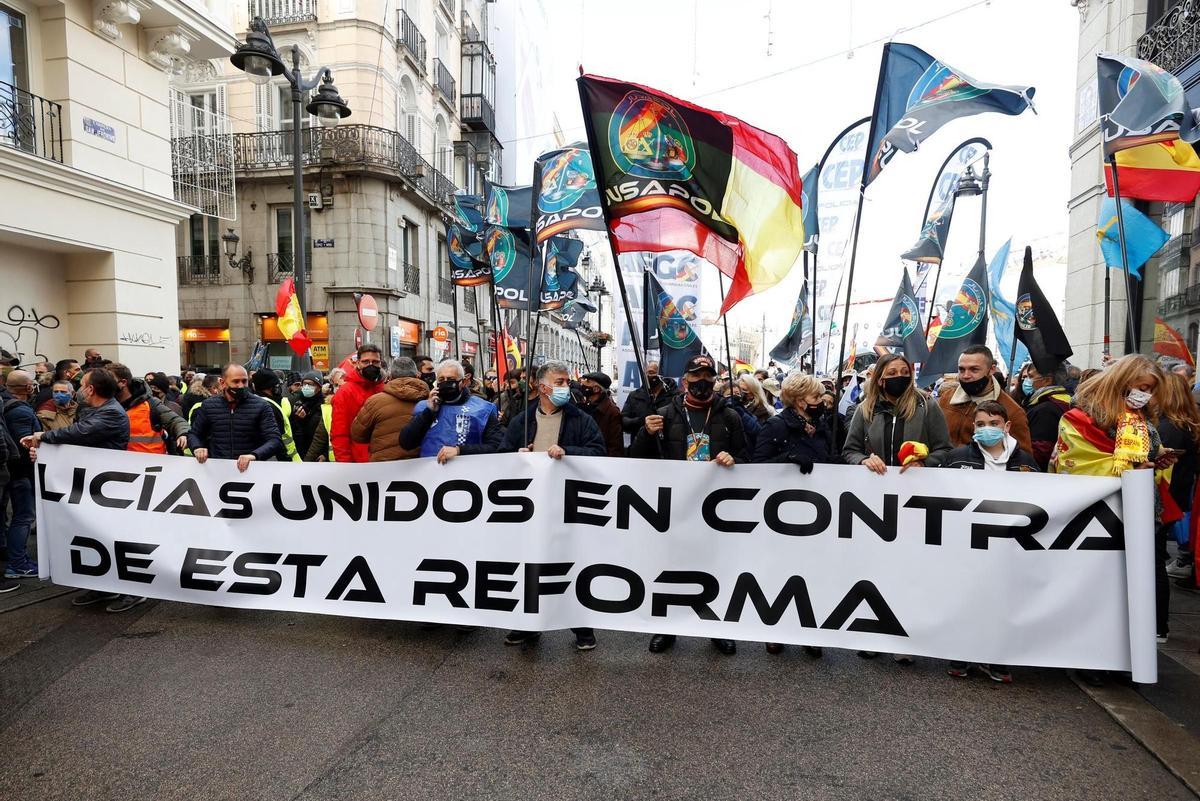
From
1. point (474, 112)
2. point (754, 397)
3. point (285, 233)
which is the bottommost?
point (754, 397)

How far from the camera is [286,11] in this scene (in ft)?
73.5

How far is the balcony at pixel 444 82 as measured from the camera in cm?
2696

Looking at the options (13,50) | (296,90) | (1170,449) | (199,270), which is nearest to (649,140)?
(1170,449)

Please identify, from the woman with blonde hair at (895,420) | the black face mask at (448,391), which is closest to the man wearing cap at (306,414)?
the black face mask at (448,391)

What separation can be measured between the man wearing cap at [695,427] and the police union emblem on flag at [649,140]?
4.07 ft

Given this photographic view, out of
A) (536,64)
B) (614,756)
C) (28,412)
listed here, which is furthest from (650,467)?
(536,64)

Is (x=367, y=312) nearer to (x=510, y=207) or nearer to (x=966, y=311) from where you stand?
(x=510, y=207)

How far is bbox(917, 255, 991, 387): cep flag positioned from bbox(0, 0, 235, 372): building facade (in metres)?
12.2

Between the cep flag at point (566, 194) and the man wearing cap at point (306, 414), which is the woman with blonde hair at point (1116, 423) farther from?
the man wearing cap at point (306, 414)

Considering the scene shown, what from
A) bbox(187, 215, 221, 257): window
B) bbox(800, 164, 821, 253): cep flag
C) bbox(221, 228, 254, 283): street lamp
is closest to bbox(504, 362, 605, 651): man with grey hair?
bbox(800, 164, 821, 253): cep flag

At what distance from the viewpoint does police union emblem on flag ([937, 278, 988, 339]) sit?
9.48 metres

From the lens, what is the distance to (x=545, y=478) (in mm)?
4195

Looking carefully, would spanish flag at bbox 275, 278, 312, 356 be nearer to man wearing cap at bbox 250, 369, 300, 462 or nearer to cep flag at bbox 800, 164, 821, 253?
man wearing cap at bbox 250, 369, 300, 462

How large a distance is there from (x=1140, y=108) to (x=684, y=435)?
475cm
